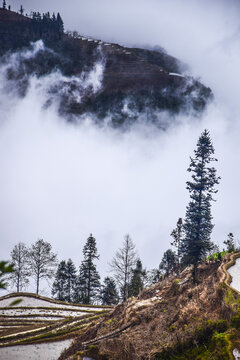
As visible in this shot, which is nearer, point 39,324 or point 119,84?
point 39,324

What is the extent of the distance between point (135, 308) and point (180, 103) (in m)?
180

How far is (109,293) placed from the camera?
58750mm

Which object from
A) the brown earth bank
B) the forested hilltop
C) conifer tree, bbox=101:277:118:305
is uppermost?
the forested hilltop

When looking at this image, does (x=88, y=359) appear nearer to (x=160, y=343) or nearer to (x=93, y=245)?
(x=160, y=343)

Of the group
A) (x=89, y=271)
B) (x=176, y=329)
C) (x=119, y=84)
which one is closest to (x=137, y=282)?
(x=89, y=271)

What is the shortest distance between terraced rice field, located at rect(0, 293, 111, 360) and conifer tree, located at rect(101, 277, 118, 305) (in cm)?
1838

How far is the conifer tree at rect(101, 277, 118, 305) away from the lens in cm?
5816

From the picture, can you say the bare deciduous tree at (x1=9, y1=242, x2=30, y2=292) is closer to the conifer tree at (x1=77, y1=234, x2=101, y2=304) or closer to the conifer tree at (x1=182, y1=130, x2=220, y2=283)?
the conifer tree at (x1=77, y1=234, x2=101, y2=304)

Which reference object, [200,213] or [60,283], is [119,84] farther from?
[200,213]

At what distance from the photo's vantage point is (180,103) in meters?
188

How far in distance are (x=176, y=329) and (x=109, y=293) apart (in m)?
46.3

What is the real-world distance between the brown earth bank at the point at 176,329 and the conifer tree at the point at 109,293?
37715 mm

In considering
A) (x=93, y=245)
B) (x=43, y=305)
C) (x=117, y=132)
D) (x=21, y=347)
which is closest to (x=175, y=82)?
(x=117, y=132)

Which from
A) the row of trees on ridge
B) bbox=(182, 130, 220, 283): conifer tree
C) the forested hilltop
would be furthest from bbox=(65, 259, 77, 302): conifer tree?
the forested hilltop
